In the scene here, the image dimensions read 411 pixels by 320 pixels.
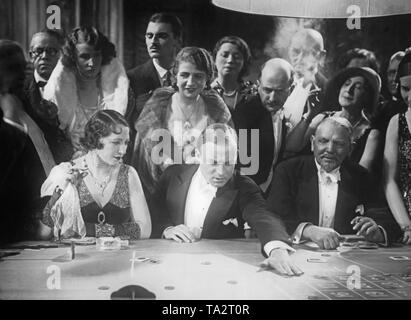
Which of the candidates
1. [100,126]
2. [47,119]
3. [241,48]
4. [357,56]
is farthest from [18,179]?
[357,56]

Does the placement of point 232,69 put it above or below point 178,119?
above

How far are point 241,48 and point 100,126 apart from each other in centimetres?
113

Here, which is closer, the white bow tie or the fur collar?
the fur collar

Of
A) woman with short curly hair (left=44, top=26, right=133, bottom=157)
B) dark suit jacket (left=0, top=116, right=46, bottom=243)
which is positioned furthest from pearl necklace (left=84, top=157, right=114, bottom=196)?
dark suit jacket (left=0, top=116, right=46, bottom=243)

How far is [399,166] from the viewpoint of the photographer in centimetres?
424

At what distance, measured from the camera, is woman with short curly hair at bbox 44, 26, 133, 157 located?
→ 13.2 feet

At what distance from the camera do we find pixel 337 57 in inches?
163

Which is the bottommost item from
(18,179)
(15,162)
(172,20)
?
(18,179)

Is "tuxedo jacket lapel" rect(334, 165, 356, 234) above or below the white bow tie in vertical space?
below

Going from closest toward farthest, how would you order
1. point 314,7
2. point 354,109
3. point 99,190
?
1. point 314,7
2. point 99,190
3. point 354,109

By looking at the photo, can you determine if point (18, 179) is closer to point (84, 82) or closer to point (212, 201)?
point (84, 82)

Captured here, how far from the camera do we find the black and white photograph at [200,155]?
3975 mm

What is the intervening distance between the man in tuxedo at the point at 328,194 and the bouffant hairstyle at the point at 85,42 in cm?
145

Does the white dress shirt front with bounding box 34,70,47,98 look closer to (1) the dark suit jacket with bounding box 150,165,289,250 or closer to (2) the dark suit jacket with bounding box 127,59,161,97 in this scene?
(2) the dark suit jacket with bounding box 127,59,161,97
